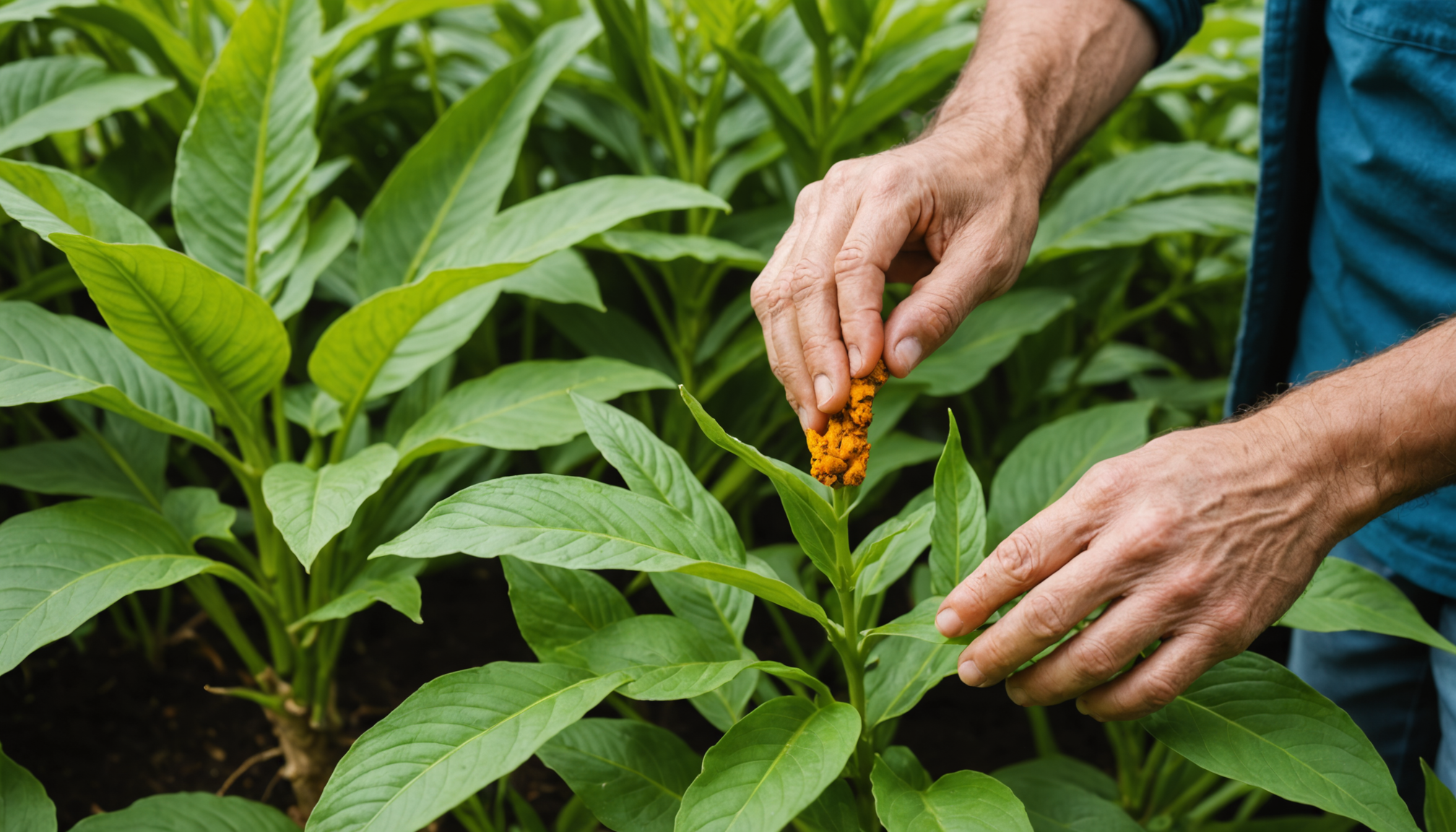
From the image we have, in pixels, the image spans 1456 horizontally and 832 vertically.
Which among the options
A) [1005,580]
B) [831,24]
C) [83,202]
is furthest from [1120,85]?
[83,202]

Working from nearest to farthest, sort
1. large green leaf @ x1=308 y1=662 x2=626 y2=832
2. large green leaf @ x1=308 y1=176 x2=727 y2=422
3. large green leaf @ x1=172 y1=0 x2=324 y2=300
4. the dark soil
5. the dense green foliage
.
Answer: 1. large green leaf @ x1=308 y1=662 x2=626 y2=832
2. the dense green foliage
3. large green leaf @ x1=308 y1=176 x2=727 y2=422
4. large green leaf @ x1=172 y1=0 x2=324 y2=300
5. the dark soil

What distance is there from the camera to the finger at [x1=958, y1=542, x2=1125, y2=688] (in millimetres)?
970

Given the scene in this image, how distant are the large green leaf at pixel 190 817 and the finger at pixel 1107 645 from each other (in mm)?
1073

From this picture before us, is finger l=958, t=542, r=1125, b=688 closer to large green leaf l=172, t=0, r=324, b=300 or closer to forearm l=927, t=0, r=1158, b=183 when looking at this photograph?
forearm l=927, t=0, r=1158, b=183

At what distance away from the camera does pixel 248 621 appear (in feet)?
6.99

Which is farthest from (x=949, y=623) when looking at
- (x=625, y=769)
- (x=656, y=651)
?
(x=625, y=769)

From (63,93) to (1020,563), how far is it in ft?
6.10

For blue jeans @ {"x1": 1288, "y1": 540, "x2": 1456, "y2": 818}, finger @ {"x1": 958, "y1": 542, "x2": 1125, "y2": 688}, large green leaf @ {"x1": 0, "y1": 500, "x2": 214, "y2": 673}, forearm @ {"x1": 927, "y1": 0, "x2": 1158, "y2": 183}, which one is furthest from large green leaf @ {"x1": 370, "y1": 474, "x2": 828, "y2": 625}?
blue jeans @ {"x1": 1288, "y1": 540, "x2": 1456, "y2": 818}

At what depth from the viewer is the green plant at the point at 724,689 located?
984mm

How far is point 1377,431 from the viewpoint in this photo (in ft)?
3.47

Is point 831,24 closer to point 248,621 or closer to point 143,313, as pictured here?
point 143,313

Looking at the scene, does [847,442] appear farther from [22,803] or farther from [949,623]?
[22,803]

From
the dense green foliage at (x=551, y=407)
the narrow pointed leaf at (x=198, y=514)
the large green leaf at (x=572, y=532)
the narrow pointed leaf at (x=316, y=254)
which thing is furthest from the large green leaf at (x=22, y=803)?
the narrow pointed leaf at (x=316, y=254)

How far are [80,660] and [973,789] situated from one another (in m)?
1.88
